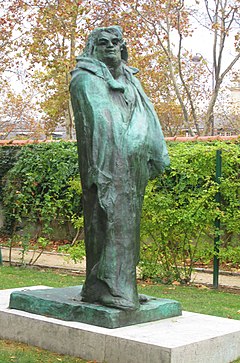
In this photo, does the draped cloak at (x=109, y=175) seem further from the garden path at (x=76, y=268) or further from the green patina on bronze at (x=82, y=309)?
the garden path at (x=76, y=268)

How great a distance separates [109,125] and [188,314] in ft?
6.20

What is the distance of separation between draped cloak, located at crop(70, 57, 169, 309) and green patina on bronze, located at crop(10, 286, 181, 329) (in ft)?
0.36

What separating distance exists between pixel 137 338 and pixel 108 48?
2.49 metres

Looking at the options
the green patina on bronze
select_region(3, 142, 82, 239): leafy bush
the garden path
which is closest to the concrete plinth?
the green patina on bronze

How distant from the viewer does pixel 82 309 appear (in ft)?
19.6

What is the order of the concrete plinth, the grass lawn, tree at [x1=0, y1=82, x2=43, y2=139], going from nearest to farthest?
the concrete plinth, the grass lawn, tree at [x1=0, y1=82, x2=43, y2=139]

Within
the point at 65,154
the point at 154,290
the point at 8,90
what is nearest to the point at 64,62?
the point at 65,154

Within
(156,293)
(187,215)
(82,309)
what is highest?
(187,215)

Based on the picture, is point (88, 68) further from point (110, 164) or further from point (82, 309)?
point (82, 309)

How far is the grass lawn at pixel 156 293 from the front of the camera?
8354mm

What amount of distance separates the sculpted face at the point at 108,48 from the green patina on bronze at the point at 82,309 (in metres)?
2.08

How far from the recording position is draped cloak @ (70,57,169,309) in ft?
19.7

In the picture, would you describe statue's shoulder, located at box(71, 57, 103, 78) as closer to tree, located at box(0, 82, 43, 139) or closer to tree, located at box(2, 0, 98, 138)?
tree, located at box(2, 0, 98, 138)

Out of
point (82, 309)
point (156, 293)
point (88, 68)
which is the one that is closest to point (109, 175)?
point (88, 68)
